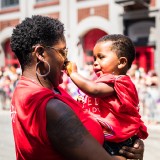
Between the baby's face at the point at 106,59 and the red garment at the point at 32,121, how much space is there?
1053 millimetres

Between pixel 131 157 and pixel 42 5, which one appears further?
pixel 42 5

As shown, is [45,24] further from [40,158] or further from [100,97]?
[100,97]

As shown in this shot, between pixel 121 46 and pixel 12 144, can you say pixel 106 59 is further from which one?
pixel 12 144

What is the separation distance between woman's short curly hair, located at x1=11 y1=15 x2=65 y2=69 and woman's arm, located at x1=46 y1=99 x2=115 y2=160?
33 centimetres

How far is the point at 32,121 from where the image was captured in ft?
5.95

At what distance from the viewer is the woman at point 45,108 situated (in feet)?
5.75

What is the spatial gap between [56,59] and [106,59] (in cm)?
104

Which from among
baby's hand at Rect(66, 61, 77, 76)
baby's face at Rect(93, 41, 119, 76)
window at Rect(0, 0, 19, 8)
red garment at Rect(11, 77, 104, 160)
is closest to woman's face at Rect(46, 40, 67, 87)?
red garment at Rect(11, 77, 104, 160)

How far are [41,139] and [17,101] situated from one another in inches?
10.3

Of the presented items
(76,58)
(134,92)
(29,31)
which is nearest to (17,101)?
(29,31)

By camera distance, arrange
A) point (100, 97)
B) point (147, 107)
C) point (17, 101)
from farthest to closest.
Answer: point (147, 107), point (100, 97), point (17, 101)

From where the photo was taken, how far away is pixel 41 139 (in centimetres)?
178

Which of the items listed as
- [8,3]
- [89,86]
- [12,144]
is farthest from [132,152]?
[8,3]

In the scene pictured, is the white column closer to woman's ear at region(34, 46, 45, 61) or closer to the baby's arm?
the baby's arm
